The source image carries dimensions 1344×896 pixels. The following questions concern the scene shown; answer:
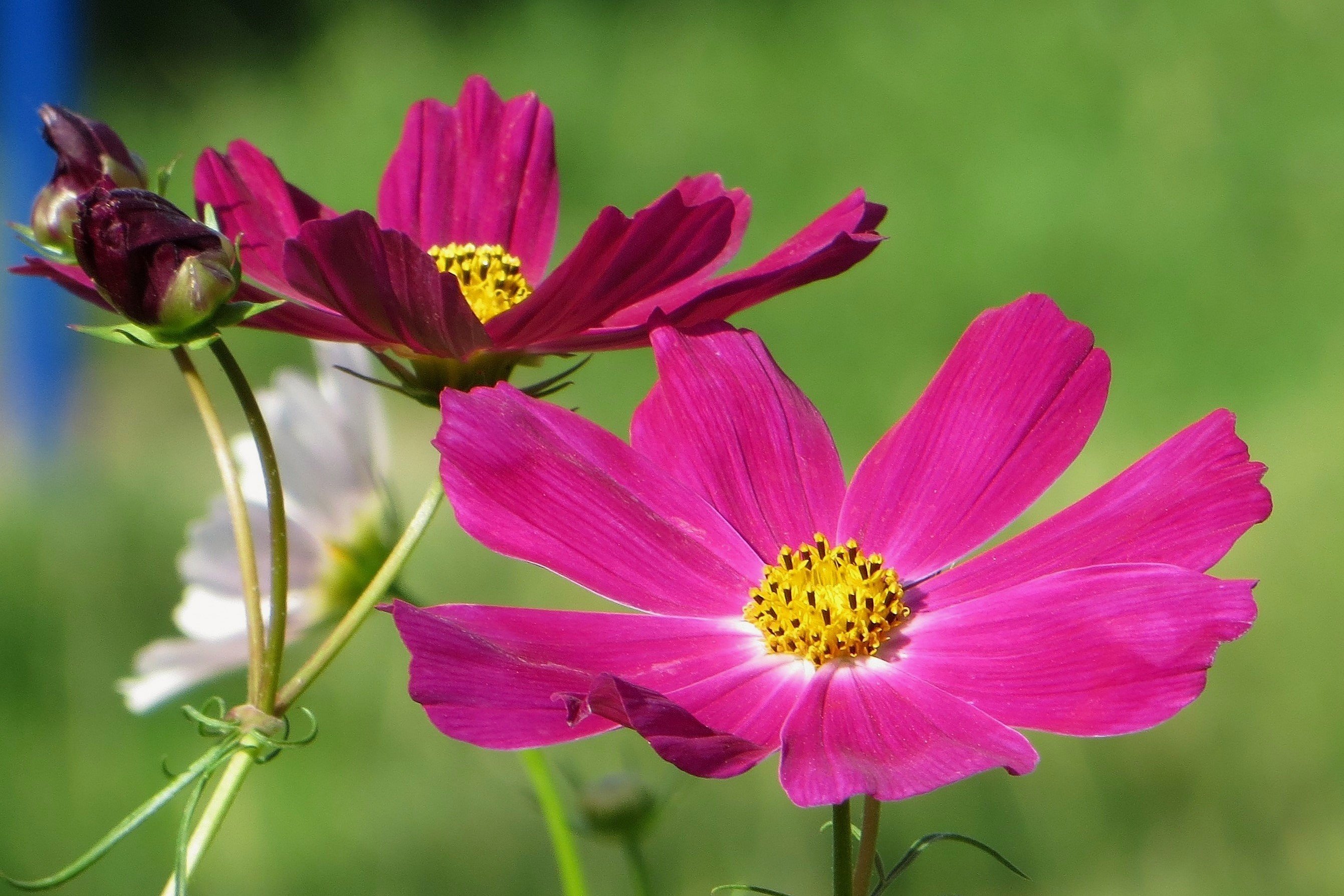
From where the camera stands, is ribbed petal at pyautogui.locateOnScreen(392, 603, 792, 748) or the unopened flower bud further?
the unopened flower bud

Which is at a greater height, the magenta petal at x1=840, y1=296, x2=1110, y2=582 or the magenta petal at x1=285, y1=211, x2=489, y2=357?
the magenta petal at x1=840, y1=296, x2=1110, y2=582

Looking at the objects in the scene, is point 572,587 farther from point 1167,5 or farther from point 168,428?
point 1167,5

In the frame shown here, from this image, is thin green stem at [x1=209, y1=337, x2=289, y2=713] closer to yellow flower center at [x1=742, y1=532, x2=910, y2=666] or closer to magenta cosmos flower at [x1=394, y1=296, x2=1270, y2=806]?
magenta cosmos flower at [x1=394, y1=296, x2=1270, y2=806]

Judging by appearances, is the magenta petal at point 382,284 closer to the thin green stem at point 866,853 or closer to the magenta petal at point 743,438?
the magenta petal at point 743,438

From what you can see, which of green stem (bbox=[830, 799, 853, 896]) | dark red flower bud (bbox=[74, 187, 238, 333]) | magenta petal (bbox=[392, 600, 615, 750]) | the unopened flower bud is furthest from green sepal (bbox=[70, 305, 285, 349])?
the unopened flower bud

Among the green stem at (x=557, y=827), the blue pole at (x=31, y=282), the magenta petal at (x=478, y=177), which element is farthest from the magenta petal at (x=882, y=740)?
the blue pole at (x=31, y=282)

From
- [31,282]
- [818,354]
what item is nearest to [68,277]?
[31,282]
